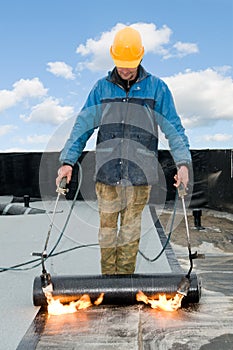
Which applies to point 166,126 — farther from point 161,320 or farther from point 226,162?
point 226,162

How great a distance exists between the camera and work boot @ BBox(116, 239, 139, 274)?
9.27ft

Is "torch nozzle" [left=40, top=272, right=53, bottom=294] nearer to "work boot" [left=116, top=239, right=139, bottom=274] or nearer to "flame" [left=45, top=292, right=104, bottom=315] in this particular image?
"flame" [left=45, top=292, right=104, bottom=315]

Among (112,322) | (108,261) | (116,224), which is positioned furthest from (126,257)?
(112,322)

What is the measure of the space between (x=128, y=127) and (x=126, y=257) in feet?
2.81

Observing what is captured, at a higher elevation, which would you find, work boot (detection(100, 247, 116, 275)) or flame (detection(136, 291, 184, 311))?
work boot (detection(100, 247, 116, 275))

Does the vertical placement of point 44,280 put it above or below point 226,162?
below

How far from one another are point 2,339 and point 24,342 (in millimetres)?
138

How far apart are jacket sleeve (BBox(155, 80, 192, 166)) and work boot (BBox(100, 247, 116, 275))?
2.41ft

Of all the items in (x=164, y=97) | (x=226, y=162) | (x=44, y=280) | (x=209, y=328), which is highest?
(x=164, y=97)

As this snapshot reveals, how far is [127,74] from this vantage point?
8.53 ft

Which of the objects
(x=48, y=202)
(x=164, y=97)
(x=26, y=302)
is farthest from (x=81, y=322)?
(x=48, y=202)

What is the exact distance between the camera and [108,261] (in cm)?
283

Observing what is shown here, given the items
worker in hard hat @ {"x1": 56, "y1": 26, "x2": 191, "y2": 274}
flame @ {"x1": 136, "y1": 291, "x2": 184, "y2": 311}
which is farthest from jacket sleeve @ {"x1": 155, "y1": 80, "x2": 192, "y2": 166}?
flame @ {"x1": 136, "y1": 291, "x2": 184, "y2": 311}

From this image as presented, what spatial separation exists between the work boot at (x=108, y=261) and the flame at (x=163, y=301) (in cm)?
40
